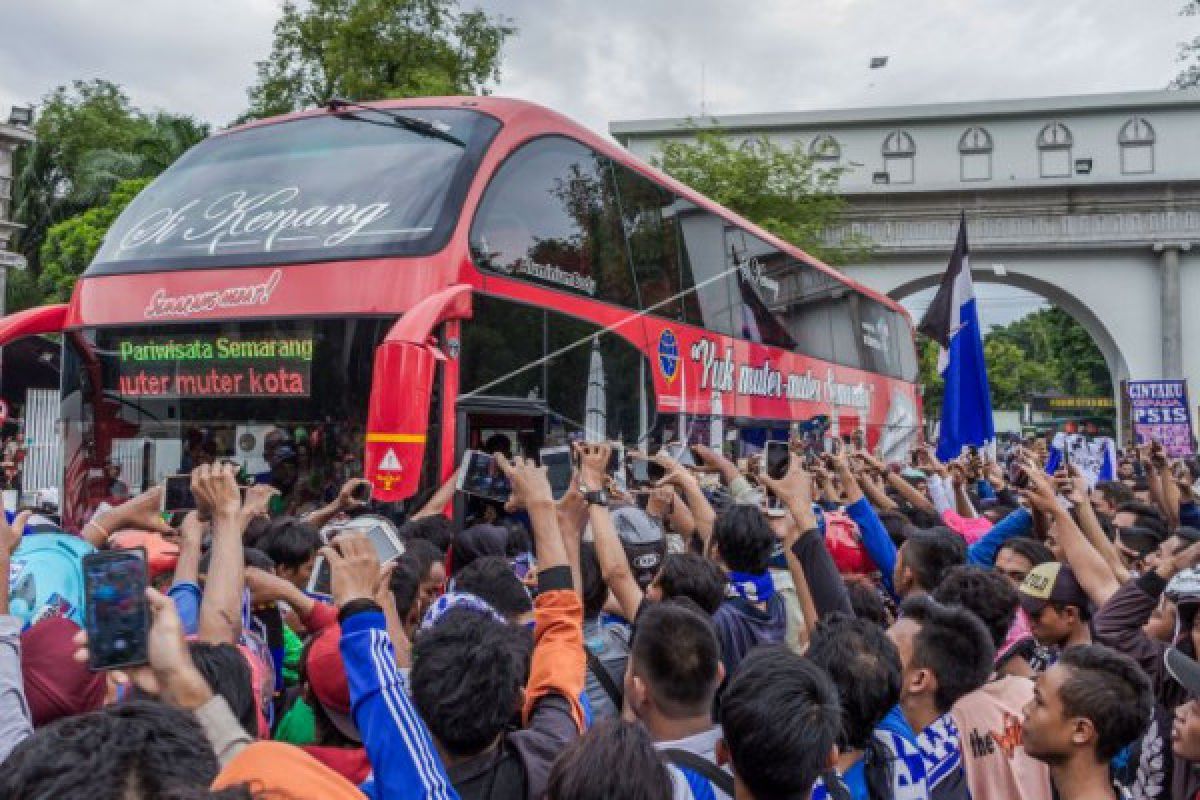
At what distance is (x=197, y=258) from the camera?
6375mm

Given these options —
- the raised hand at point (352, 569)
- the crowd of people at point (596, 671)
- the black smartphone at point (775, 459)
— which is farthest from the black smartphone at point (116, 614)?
the black smartphone at point (775, 459)

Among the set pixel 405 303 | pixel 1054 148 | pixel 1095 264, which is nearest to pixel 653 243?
pixel 405 303

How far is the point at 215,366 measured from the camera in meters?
6.10

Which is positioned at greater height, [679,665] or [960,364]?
[960,364]

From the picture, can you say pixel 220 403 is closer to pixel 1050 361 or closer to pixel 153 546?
pixel 153 546

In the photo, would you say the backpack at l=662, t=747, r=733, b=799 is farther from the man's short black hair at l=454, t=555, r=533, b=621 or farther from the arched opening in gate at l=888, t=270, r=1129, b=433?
the arched opening in gate at l=888, t=270, r=1129, b=433

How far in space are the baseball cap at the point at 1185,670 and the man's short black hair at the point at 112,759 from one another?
2.11 m

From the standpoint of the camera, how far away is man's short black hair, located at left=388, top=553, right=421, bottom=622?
3.17 m

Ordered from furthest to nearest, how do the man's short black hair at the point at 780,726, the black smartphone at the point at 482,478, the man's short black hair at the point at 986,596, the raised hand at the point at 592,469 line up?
the black smartphone at the point at 482,478
the raised hand at the point at 592,469
the man's short black hair at the point at 986,596
the man's short black hair at the point at 780,726

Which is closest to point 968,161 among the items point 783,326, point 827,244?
point 827,244

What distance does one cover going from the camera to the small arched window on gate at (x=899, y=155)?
30.3m

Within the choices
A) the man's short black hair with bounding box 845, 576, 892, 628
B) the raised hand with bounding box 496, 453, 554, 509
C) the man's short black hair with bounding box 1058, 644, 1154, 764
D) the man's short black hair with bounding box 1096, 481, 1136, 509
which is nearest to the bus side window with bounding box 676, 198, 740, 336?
the man's short black hair with bounding box 1096, 481, 1136, 509

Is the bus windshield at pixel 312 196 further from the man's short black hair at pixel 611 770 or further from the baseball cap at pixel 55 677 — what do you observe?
the man's short black hair at pixel 611 770

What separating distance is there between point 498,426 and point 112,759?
552 cm
